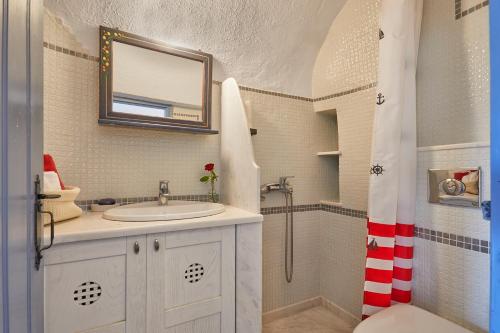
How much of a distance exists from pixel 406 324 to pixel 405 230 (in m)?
0.49

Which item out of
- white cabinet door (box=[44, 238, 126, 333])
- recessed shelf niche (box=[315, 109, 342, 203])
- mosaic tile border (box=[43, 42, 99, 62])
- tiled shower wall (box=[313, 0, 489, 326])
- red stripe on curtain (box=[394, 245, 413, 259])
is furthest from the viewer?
recessed shelf niche (box=[315, 109, 342, 203])

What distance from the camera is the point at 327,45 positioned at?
211 cm

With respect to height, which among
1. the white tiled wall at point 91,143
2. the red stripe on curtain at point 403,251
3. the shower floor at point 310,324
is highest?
the white tiled wall at point 91,143

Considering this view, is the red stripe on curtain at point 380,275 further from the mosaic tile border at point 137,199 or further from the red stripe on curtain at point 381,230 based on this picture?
the mosaic tile border at point 137,199

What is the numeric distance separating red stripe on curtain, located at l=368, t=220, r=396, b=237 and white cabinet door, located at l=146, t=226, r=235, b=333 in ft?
2.47

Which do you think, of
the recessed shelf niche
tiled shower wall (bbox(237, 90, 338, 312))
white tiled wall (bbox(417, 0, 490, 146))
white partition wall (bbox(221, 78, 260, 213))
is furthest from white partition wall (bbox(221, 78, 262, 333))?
white tiled wall (bbox(417, 0, 490, 146))

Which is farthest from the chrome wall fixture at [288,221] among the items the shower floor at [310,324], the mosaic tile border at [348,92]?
the mosaic tile border at [348,92]

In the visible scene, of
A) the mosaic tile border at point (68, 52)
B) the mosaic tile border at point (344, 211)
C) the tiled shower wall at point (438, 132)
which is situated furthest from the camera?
the mosaic tile border at point (344, 211)

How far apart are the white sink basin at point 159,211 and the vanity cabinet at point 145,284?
8 centimetres

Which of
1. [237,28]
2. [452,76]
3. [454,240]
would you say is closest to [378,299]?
[454,240]

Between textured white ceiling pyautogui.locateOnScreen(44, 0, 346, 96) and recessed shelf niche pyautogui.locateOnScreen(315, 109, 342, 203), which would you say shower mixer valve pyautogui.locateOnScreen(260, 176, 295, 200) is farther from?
textured white ceiling pyautogui.locateOnScreen(44, 0, 346, 96)

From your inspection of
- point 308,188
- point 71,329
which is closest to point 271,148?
point 308,188

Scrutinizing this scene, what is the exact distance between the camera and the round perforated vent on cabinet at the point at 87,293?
1.07 meters

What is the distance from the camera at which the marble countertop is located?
1.04 m
